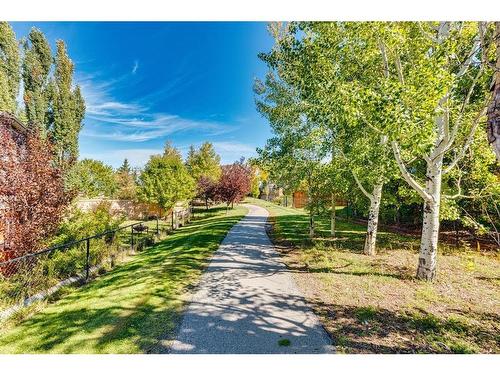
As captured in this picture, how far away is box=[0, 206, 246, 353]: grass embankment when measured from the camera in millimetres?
3398

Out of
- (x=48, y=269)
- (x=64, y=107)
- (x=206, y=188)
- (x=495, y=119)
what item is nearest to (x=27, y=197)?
(x=48, y=269)

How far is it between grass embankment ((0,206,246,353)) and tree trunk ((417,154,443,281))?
18.1ft

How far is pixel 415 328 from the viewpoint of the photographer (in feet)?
12.6

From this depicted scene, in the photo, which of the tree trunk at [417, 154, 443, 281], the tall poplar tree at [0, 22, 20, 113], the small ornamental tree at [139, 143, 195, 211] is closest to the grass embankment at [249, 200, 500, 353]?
the tree trunk at [417, 154, 443, 281]

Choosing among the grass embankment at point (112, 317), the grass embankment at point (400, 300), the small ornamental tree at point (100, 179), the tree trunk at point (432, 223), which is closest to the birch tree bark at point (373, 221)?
the grass embankment at point (400, 300)

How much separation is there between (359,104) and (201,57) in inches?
179

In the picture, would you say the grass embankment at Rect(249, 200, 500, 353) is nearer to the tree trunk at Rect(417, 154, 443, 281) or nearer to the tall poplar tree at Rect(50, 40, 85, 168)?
the tree trunk at Rect(417, 154, 443, 281)

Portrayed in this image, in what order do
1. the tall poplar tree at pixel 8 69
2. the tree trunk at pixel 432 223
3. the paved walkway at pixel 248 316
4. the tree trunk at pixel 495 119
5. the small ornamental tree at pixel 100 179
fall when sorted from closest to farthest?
the tree trunk at pixel 495 119 < the paved walkway at pixel 248 316 < the tree trunk at pixel 432 223 < the tall poplar tree at pixel 8 69 < the small ornamental tree at pixel 100 179

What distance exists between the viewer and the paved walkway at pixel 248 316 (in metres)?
3.34

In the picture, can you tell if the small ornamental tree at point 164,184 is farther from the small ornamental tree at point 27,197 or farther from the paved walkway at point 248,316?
the paved walkway at point 248,316

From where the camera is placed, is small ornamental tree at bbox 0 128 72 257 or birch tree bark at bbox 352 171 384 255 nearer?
small ornamental tree at bbox 0 128 72 257

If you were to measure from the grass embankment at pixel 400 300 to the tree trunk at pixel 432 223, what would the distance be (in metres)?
0.35

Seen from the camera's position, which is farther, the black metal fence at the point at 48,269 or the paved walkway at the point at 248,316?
the black metal fence at the point at 48,269
